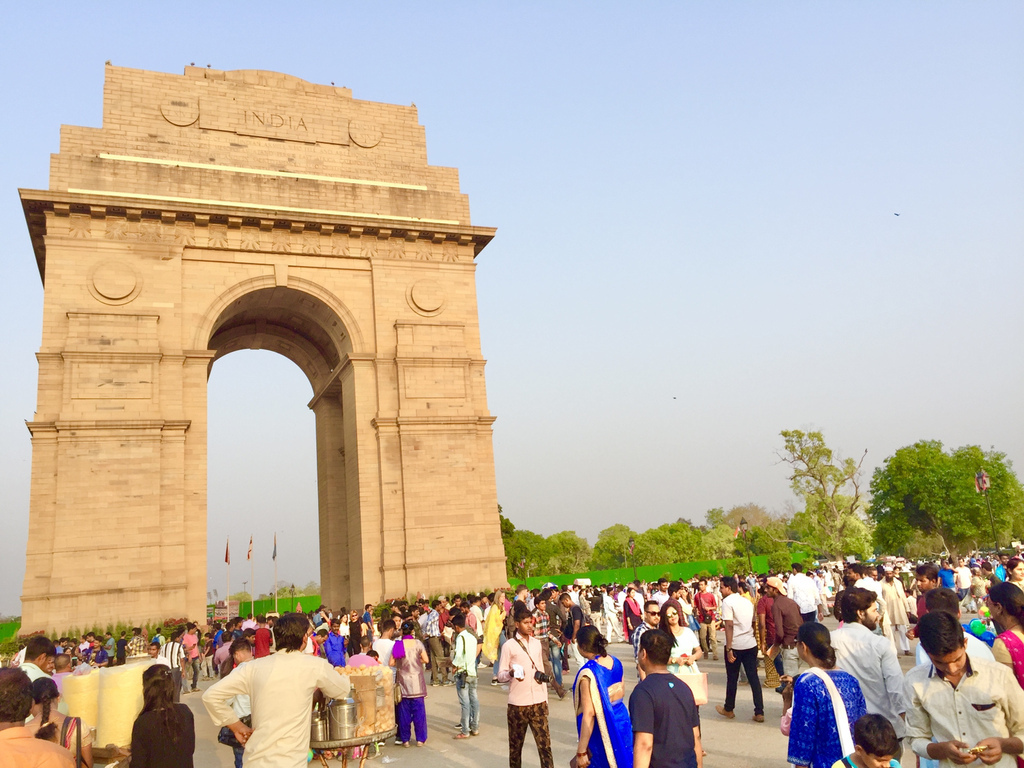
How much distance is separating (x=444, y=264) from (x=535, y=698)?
19835mm

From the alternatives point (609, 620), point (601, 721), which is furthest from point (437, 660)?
point (601, 721)

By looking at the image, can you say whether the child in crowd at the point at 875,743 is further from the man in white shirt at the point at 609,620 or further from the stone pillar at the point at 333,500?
the stone pillar at the point at 333,500

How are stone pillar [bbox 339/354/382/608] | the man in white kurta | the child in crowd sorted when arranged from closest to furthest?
the child in crowd → the man in white kurta → stone pillar [bbox 339/354/382/608]

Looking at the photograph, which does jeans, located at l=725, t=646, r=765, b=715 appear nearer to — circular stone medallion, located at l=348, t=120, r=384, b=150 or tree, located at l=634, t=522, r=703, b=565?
circular stone medallion, located at l=348, t=120, r=384, b=150

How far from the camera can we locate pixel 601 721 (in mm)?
4812

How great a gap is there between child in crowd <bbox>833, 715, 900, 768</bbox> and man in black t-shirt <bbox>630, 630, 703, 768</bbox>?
1.05 meters

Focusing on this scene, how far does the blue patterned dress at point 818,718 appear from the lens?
13.5 feet

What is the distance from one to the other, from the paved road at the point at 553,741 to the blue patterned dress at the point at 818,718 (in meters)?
3.66

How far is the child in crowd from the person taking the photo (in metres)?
3.43

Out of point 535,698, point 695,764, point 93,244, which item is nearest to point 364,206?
point 93,244

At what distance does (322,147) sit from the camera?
84.3 ft

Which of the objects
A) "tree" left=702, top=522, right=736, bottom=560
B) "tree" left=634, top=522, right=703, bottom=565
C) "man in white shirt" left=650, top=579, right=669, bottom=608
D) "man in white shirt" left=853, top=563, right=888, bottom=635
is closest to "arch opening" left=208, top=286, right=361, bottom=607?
"man in white shirt" left=650, top=579, right=669, bottom=608

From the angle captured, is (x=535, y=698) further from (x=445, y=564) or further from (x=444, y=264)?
(x=444, y=264)

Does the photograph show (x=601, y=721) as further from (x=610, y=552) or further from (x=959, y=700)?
(x=610, y=552)
